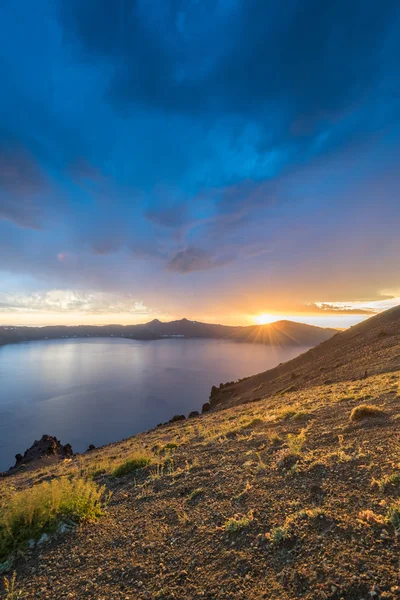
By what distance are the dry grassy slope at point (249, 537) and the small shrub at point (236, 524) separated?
5 cm

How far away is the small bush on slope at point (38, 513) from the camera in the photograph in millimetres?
5199

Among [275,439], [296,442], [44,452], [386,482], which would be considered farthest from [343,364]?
[44,452]

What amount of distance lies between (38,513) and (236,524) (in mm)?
4236

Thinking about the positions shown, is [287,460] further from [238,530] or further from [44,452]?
[44,452]

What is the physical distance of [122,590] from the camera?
3744 millimetres

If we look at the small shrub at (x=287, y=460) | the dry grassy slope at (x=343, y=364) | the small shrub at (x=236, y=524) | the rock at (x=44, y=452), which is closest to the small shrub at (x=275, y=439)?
the small shrub at (x=287, y=460)

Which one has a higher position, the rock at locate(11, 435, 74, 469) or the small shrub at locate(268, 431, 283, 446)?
the small shrub at locate(268, 431, 283, 446)

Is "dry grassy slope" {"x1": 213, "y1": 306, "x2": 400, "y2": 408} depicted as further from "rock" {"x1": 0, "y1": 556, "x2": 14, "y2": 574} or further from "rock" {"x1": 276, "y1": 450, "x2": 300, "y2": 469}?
"rock" {"x1": 0, "y1": 556, "x2": 14, "y2": 574}

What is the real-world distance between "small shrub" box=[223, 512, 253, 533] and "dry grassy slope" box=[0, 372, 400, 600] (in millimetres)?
49

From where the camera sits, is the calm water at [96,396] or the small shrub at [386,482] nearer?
the small shrub at [386,482]

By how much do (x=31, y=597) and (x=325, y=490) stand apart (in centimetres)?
505

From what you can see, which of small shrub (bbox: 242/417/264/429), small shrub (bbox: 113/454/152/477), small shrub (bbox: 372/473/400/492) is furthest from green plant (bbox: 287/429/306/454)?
small shrub (bbox: 113/454/152/477)

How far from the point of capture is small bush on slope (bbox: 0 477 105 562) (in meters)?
5.20

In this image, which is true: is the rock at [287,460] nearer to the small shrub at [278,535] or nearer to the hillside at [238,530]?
the hillside at [238,530]
